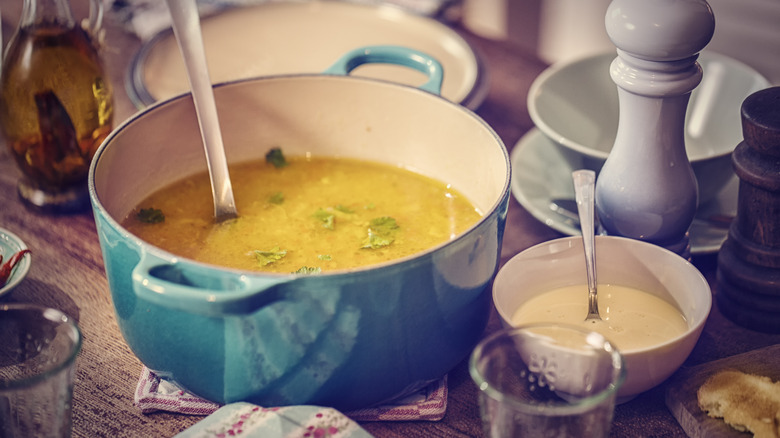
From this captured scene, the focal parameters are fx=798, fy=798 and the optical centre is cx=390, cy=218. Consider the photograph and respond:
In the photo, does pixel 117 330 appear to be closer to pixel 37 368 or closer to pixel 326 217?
pixel 37 368

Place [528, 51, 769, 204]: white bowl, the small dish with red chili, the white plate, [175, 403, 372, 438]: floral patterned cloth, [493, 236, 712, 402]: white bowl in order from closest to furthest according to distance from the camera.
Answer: [175, 403, 372, 438]: floral patterned cloth
[493, 236, 712, 402]: white bowl
the small dish with red chili
[528, 51, 769, 204]: white bowl
the white plate

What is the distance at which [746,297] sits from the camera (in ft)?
3.30

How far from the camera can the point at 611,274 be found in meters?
0.99

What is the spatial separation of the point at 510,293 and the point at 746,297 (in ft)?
1.02

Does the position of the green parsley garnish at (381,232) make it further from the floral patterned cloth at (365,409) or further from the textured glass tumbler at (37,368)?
the textured glass tumbler at (37,368)

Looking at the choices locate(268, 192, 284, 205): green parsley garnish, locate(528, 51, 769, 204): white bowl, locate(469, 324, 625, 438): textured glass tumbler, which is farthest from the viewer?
locate(528, 51, 769, 204): white bowl

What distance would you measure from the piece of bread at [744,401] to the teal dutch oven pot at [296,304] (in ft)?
0.85

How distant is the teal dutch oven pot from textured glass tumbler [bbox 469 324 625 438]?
87 millimetres

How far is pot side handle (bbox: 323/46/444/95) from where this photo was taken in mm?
1165

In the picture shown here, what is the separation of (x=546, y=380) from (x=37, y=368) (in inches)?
21.3

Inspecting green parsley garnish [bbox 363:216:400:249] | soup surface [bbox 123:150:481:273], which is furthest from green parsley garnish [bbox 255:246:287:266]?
green parsley garnish [bbox 363:216:400:249]

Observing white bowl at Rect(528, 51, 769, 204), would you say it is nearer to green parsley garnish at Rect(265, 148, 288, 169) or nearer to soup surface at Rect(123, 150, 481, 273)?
soup surface at Rect(123, 150, 481, 273)

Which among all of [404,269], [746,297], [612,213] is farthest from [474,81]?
[404,269]

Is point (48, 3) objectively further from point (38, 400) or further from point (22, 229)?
point (38, 400)
